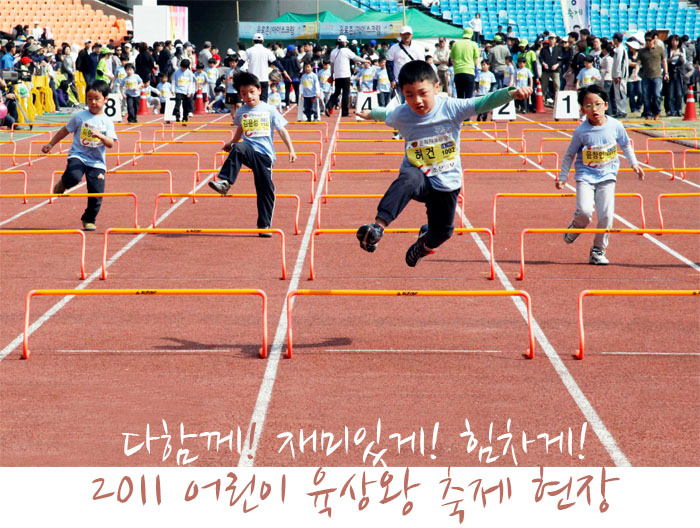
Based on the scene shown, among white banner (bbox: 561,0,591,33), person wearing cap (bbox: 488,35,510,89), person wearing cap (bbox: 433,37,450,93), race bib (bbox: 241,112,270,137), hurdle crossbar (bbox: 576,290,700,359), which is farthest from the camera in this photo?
white banner (bbox: 561,0,591,33)

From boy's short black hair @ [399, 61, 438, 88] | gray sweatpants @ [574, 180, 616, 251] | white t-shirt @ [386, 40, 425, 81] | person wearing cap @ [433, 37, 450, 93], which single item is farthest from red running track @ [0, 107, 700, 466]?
person wearing cap @ [433, 37, 450, 93]

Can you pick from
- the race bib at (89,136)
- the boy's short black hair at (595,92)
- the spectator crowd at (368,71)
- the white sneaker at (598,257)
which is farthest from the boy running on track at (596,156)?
the spectator crowd at (368,71)

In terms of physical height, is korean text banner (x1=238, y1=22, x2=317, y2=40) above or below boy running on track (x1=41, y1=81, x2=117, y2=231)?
above

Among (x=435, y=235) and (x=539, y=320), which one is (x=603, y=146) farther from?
(x=435, y=235)

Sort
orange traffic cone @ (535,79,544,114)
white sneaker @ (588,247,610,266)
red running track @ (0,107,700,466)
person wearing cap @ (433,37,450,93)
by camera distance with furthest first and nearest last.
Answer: orange traffic cone @ (535,79,544,114) < person wearing cap @ (433,37,450,93) < white sneaker @ (588,247,610,266) < red running track @ (0,107,700,466)

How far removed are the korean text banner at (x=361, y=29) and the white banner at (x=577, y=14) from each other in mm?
9549

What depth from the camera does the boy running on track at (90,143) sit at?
12336mm

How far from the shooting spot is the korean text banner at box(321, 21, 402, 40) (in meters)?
46.8

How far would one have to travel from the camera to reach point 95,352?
312 inches

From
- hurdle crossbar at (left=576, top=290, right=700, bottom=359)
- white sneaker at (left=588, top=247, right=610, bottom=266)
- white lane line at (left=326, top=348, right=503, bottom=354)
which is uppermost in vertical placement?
hurdle crossbar at (left=576, top=290, right=700, bottom=359)

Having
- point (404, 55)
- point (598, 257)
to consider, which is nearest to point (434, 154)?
point (598, 257)

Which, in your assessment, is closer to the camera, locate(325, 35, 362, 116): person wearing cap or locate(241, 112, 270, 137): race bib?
locate(241, 112, 270, 137): race bib

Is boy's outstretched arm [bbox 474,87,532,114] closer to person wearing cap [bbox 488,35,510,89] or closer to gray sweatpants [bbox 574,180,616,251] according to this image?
gray sweatpants [bbox 574,180,616,251]

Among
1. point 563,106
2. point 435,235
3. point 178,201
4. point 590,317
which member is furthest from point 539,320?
point 563,106
